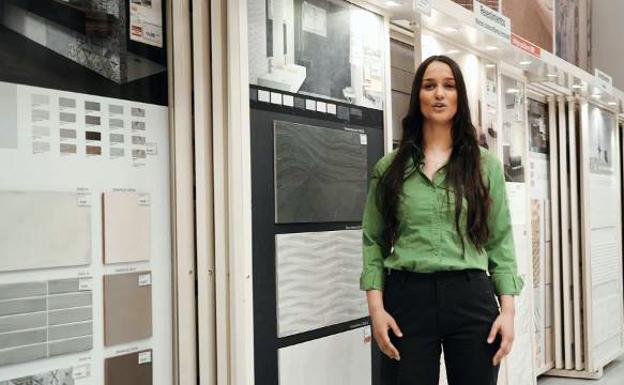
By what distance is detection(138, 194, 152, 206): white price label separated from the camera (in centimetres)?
203

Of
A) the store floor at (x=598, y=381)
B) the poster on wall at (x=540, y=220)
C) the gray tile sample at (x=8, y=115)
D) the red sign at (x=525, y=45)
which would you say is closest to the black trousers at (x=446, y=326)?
the gray tile sample at (x=8, y=115)

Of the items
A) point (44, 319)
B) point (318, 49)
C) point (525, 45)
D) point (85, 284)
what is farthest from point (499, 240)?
point (525, 45)

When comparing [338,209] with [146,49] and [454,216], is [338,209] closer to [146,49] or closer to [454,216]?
[454,216]

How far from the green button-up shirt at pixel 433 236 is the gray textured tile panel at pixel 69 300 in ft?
2.78

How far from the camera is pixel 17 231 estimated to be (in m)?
1.74

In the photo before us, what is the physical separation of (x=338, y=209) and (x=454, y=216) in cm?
66

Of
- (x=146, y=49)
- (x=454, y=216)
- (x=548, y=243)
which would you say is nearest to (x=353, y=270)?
(x=454, y=216)

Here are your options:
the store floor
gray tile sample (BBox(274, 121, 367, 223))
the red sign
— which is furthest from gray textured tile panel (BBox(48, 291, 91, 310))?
the store floor

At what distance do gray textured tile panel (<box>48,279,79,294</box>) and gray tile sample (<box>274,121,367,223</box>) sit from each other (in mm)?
712

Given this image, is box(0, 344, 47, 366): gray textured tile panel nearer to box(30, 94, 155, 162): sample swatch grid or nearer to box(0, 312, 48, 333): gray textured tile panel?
box(0, 312, 48, 333): gray textured tile panel

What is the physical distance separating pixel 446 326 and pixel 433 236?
271 millimetres

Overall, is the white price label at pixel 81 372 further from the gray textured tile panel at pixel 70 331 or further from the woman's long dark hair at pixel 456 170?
the woman's long dark hair at pixel 456 170

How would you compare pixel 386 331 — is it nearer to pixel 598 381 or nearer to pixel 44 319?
pixel 44 319

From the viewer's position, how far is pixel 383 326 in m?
2.02
